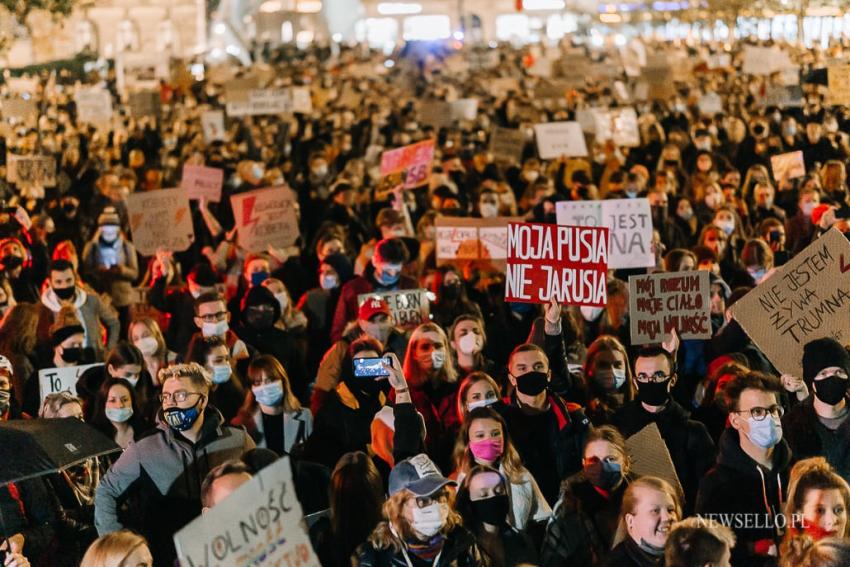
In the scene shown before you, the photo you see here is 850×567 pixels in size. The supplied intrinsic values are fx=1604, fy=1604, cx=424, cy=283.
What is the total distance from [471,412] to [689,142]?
13.8 metres

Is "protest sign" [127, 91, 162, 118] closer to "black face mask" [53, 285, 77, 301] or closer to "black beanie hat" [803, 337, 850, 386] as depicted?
"black face mask" [53, 285, 77, 301]

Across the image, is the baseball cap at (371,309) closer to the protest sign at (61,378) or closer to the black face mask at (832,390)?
the protest sign at (61,378)

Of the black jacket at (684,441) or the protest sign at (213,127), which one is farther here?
the protest sign at (213,127)

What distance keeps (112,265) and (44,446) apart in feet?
18.6

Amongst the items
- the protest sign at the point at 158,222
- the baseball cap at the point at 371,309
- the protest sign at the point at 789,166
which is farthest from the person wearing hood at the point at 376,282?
the protest sign at the point at 789,166

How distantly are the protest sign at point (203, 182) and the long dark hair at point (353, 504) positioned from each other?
8.49m

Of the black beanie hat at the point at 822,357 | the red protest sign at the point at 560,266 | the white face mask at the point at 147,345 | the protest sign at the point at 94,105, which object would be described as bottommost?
the white face mask at the point at 147,345

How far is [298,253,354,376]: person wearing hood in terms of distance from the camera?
10.2 meters

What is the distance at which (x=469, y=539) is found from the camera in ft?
18.0

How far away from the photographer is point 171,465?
21.4ft

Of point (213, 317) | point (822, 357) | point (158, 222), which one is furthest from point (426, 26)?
point (822, 357)

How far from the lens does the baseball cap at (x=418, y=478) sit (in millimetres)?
5473

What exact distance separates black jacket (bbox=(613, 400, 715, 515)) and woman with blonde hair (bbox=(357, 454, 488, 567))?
63.9 inches

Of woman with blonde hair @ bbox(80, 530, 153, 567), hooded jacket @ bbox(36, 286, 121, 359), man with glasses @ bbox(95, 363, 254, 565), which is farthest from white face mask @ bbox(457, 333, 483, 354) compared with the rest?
woman with blonde hair @ bbox(80, 530, 153, 567)
